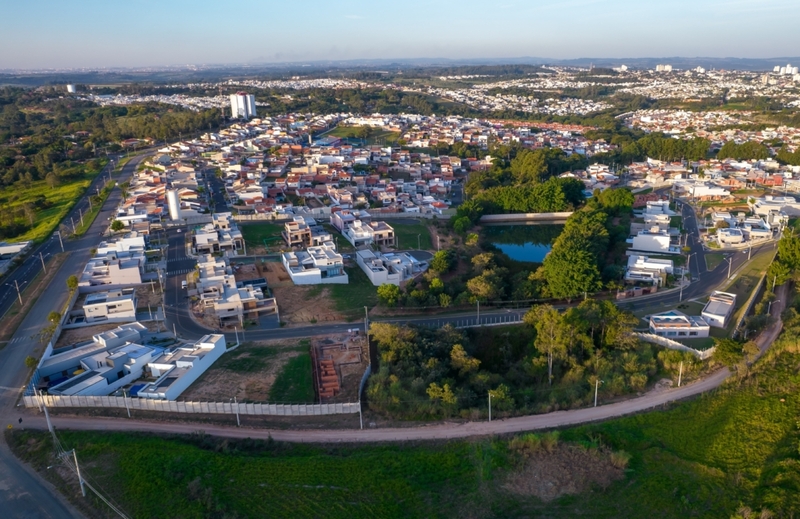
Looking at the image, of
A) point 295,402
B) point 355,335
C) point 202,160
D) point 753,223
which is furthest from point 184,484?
point 202,160

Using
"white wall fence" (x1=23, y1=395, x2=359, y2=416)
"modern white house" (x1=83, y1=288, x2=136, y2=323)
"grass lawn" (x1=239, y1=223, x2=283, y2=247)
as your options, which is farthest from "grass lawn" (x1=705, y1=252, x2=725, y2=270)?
"modern white house" (x1=83, y1=288, x2=136, y2=323)

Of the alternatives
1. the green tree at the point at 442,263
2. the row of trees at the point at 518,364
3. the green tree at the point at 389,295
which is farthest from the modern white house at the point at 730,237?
the green tree at the point at 389,295

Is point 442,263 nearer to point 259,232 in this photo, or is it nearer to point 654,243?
point 259,232

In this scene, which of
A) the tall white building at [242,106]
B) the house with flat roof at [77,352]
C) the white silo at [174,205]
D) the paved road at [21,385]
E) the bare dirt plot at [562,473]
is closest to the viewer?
the paved road at [21,385]

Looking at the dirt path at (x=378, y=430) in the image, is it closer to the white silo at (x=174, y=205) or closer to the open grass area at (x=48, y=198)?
the white silo at (x=174, y=205)

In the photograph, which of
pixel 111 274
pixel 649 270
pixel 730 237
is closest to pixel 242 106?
pixel 111 274

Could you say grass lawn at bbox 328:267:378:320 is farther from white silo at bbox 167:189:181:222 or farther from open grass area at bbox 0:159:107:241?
open grass area at bbox 0:159:107:241

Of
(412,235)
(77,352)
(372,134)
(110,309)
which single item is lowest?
(77,352)
